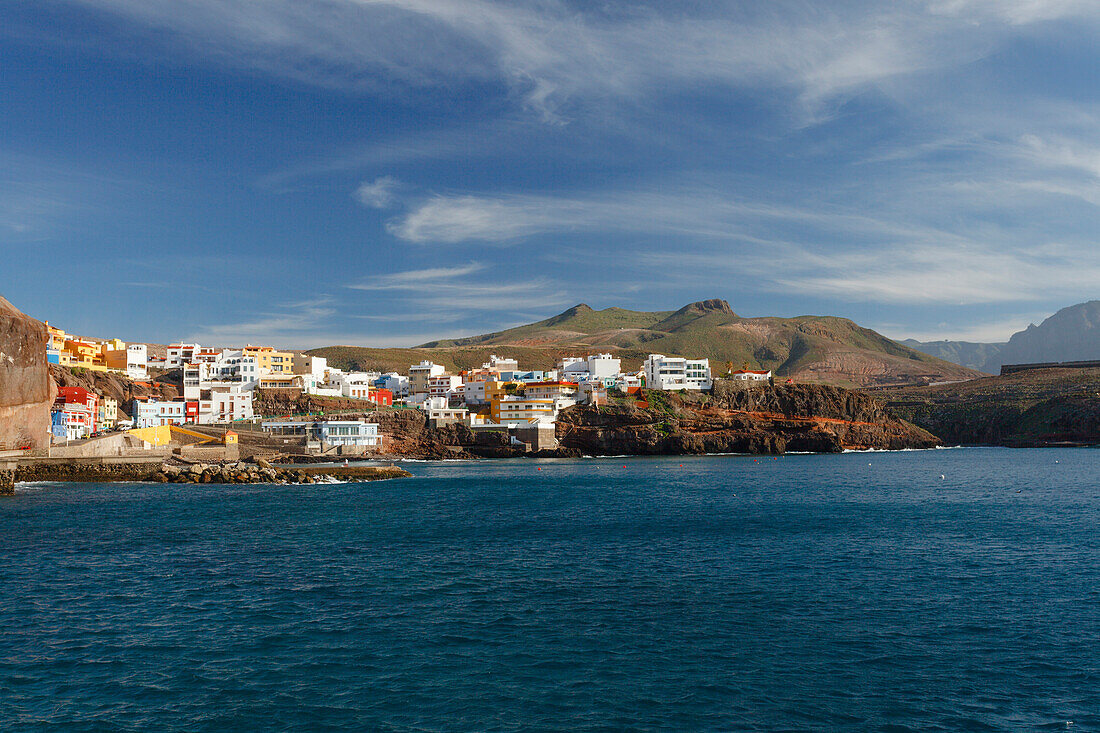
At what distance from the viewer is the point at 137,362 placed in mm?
123375

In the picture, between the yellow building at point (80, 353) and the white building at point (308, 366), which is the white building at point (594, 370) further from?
the yellow building at point (80, 353)

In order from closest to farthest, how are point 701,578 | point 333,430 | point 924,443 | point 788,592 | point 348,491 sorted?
1. point 788,592
2. point 701,578
3. point 348,491
4. point 333,430
5. point 924,443

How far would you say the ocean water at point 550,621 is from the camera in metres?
14.4

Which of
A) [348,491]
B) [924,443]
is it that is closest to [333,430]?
[348,491]

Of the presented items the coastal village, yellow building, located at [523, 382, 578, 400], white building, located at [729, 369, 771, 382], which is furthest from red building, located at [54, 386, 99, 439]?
white building, located at [729, 369, 771, 382]

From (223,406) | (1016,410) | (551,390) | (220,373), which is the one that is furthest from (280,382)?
(1016,410)

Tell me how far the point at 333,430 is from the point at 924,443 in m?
103

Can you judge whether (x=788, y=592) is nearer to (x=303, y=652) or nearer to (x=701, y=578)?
(x=701, y=578)

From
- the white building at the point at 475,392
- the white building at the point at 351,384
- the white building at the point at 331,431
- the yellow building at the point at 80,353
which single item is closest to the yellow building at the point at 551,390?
the white building at the point at 475,392

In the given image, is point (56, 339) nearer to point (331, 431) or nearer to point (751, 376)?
point (331, 431)

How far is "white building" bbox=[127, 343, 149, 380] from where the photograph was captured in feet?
400

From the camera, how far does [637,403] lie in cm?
12088

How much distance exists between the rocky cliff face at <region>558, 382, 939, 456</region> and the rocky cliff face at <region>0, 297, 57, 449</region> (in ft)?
225

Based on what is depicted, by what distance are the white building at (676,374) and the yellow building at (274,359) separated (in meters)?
66.5
